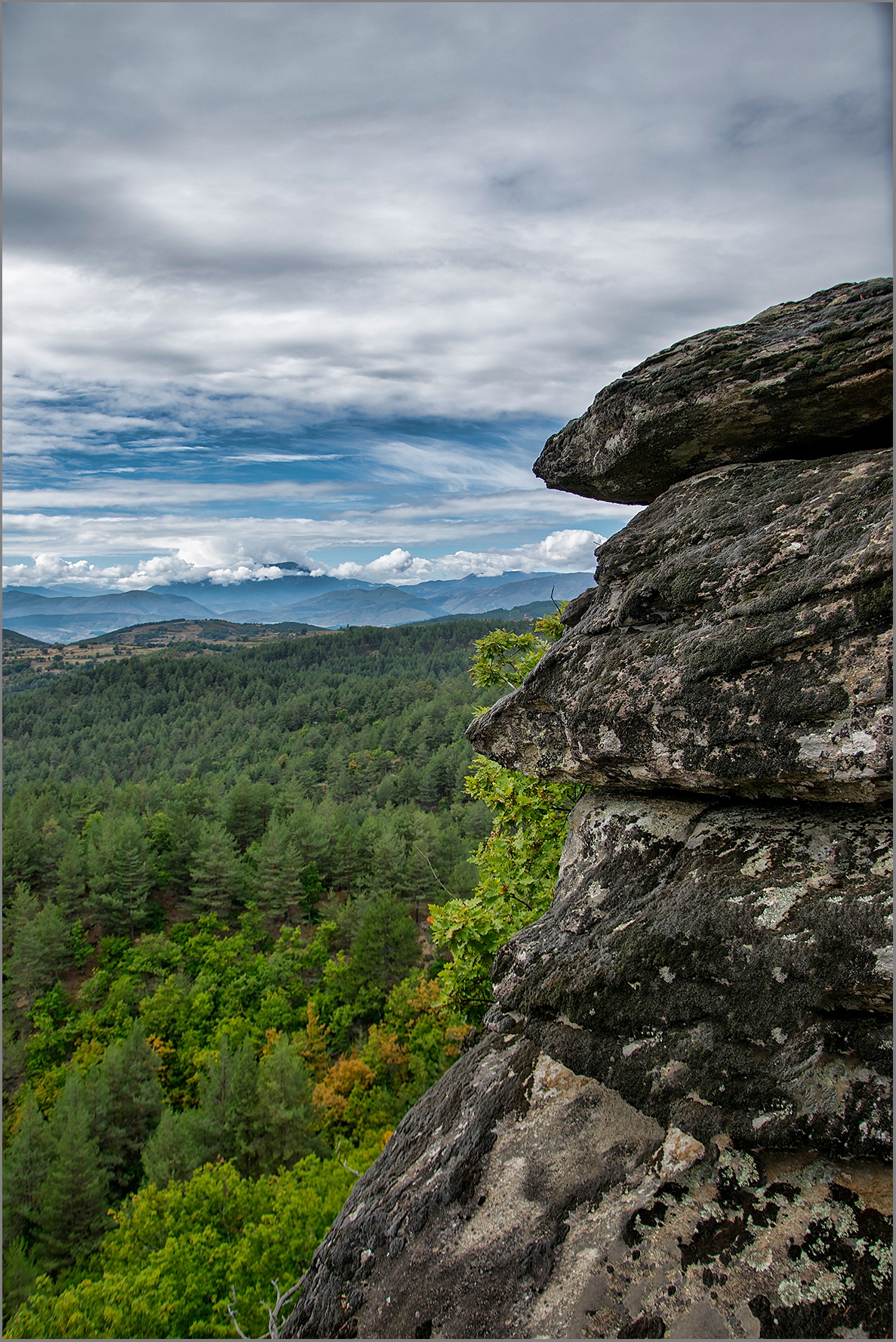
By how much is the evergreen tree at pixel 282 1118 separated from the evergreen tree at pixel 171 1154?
131 inches

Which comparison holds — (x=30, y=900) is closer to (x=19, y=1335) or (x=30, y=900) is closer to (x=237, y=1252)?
(x=19, y=1335)

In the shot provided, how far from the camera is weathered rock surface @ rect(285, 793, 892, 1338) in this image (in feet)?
16.2

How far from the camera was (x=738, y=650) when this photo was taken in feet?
20.2

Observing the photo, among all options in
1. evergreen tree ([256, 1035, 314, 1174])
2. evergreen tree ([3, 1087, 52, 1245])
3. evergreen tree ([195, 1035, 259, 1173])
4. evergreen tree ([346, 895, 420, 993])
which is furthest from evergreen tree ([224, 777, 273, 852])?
evergreen tree ([256, 1035, 314, 1174])

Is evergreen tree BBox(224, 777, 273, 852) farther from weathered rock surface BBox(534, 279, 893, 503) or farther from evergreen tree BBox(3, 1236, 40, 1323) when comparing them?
weathered rock surface BBox(534, 279, 893, 503)

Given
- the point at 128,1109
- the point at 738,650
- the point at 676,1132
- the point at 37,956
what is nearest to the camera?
the point at 676,1132

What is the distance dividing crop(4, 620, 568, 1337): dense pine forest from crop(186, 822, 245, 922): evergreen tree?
266 millimetres

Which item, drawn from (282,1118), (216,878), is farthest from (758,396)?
(216,878)

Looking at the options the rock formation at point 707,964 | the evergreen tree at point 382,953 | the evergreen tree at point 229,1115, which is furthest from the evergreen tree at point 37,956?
the rock formation at point 707,964

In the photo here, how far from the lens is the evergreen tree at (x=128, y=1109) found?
38.0 meters

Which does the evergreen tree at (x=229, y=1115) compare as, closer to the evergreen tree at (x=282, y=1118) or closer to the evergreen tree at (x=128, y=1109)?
the evergreen tree at (x=282, y=1118)

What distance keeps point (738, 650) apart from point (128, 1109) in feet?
156

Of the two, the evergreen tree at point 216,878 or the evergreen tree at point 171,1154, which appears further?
the evergreen tree at point 216,878

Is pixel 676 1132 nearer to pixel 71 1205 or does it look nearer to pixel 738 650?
pixel 738 650
